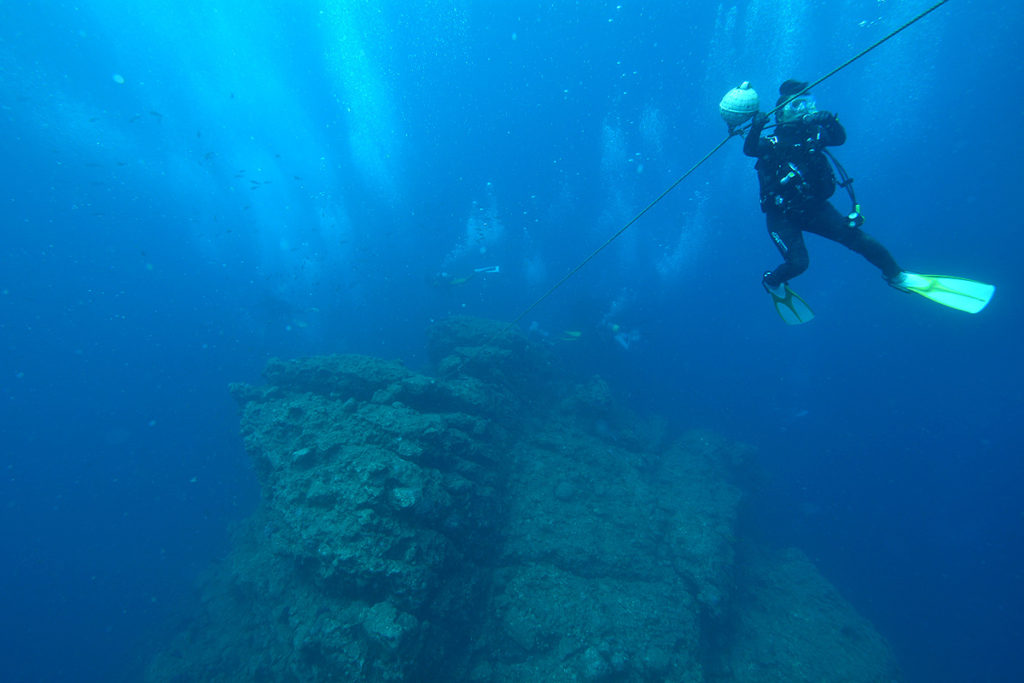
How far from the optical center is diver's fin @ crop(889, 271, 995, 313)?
371cm

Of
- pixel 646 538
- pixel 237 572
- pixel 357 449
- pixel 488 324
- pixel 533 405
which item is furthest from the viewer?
pixel 488 324

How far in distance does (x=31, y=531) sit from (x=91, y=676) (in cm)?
1188

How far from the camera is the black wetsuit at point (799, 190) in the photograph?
3832 millimetres

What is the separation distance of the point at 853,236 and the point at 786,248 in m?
0.68

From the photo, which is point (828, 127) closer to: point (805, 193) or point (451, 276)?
point (805, 193)

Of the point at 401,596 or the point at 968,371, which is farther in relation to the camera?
the point at 968,371

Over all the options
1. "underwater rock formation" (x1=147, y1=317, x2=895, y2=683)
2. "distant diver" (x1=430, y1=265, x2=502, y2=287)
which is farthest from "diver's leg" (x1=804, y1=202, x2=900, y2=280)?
"distant diver" (x1=430, y1=265, x2=502, y2=287)

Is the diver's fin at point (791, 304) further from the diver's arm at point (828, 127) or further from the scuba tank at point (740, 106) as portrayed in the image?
the scuba tank at point (740, 106)

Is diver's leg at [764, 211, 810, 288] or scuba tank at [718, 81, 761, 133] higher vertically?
scuba tank at [718, 81, 761, 133]

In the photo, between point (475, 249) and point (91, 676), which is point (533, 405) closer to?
point (91, 676)

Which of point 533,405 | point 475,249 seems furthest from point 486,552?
point 475,249

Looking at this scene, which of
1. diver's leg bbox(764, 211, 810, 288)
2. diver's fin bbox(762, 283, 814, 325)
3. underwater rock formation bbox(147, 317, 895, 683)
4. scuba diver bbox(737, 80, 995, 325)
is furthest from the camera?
underwater rock formation bbox(147, 317, 895, 683)

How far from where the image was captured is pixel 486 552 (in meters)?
6.87

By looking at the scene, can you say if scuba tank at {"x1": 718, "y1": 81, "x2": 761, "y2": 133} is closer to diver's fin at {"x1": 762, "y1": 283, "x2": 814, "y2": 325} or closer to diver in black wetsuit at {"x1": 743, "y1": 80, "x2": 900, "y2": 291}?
diver in black wetsuit at {"x1": 743, "y1": 80, "x2": 900, "y2": 291}
